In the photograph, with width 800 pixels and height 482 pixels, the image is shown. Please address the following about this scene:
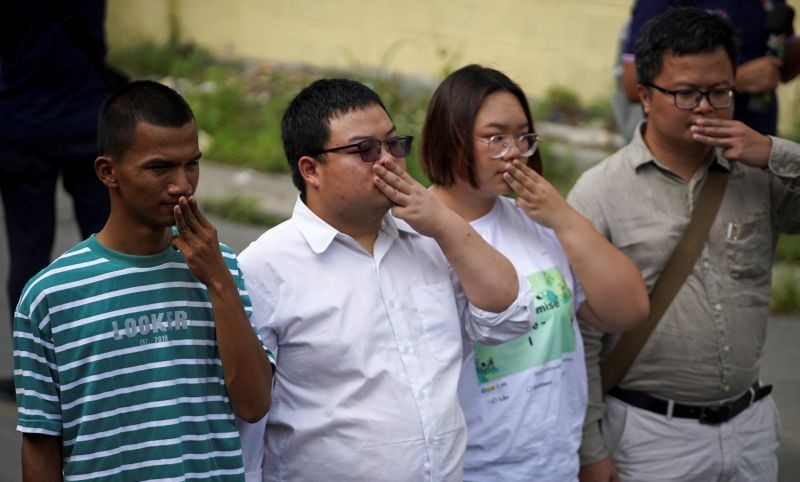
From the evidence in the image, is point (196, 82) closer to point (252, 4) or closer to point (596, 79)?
point (252, 4)

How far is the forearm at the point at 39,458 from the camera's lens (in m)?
2.61

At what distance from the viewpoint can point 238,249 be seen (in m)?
7.20

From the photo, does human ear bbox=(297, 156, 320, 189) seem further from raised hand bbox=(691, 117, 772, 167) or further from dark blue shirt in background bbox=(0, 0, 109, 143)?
dark blue shirt in background bbox=(0, 0, 109, 143)

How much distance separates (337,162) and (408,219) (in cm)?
24

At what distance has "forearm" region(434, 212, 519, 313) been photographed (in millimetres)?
2947

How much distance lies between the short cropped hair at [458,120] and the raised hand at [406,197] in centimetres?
42

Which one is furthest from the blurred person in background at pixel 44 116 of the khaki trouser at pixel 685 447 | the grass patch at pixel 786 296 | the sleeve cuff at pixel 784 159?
the grass patch at pixel 786 296

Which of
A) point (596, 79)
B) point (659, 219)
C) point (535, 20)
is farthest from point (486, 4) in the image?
point (659, 219)

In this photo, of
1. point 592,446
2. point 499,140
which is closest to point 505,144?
point 499,140

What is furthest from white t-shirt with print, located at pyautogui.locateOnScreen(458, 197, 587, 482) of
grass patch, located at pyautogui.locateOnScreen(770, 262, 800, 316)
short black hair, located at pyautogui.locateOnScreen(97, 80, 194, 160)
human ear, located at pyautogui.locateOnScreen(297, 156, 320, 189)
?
grass patch, located at pyautogui.locateOnScreen(770, 262, 800, 316)

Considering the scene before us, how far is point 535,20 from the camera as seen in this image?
8.58 meters

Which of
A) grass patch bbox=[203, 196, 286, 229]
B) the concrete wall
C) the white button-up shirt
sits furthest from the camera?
the concrete wall

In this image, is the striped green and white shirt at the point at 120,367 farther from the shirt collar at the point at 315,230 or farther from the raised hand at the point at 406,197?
the raised hand at the point at 406,197

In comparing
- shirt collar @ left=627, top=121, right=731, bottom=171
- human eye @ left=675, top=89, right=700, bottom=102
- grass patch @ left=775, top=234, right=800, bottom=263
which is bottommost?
grass patch @ left=775, top=234, right=800, bottom=263
